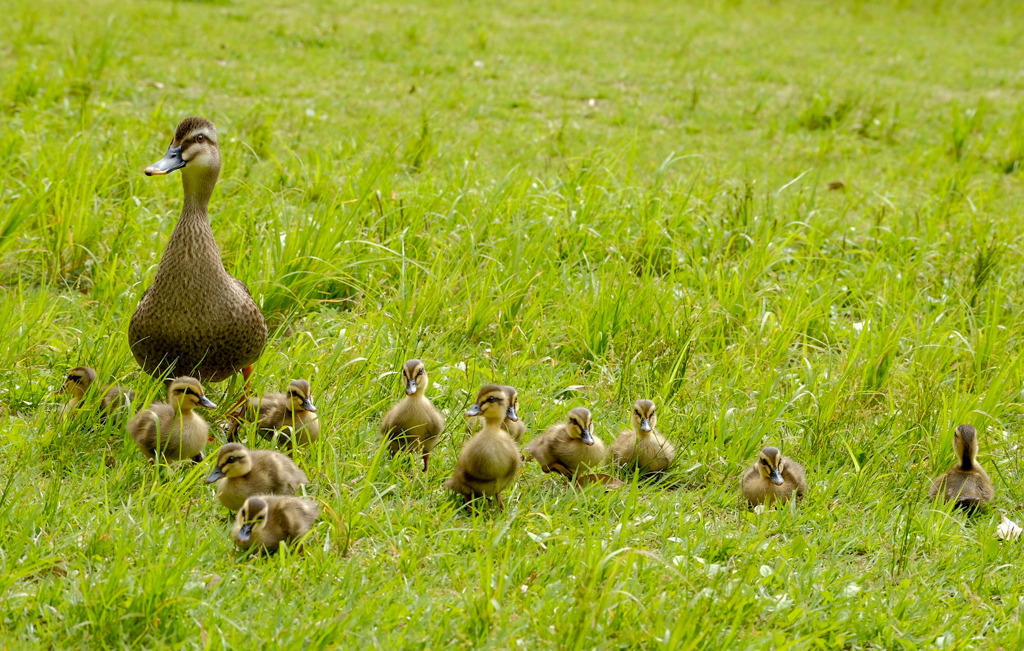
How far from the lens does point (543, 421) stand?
4953 mm

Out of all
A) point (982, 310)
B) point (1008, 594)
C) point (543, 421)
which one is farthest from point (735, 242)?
point (1008, 594)

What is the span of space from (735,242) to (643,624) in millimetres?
4073

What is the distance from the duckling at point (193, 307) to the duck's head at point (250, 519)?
1.15m

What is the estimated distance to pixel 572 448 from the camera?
4.35 meters

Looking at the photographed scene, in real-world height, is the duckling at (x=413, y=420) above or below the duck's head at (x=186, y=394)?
below

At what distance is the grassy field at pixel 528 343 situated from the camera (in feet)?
11.5

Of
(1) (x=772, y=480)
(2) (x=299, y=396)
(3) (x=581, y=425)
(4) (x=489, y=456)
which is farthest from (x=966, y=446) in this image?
(2) (x=299, y=396)

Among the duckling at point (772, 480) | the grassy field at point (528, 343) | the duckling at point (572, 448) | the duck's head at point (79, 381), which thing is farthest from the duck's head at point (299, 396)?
the duckling at point (772, 480)

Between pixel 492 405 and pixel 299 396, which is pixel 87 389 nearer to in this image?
pixel 299 396

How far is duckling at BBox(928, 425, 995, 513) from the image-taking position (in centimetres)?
444

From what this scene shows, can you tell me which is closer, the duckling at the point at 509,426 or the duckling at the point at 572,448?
the duckling at the point at 572,448

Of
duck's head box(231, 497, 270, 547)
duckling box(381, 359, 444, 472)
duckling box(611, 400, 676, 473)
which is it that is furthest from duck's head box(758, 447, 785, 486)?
duck's head box(231, 497, 270, 547)

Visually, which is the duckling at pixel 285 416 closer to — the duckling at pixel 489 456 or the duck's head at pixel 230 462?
the duck's head at pixel 230 462

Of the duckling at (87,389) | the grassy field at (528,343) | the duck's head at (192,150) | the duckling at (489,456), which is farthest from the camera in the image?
the duck's head at (192,150)
